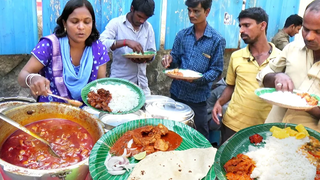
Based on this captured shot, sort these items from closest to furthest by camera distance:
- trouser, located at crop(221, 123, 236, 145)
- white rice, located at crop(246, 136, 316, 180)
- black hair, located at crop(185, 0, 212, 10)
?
white rice, located at crop(246, 136, 316, 180), trouser, located at crop(221, 123, 236, 145), black hair, located at crop(185, 0, 212, 10)

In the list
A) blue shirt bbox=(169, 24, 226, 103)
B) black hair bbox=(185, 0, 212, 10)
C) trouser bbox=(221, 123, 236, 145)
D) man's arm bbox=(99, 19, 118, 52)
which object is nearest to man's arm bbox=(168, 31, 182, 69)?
blue shirt bbox=(169, 24, 226, 103)

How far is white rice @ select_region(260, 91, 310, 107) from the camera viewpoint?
157 centimetres

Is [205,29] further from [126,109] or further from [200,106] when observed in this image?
[126,109]

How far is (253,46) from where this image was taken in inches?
115

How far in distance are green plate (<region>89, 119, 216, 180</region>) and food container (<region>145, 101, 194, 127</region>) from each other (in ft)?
1.26

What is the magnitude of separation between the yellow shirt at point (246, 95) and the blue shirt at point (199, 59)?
1.50 ft

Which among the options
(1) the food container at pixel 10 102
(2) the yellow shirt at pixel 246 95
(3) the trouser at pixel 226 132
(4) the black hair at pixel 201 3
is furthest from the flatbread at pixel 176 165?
(4) the black hair at pixel 201 3

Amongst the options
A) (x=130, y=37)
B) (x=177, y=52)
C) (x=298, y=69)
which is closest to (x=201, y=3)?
(x=177, y=52)

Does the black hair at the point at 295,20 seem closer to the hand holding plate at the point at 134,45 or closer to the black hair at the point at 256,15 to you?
the black hair at the point at 256,15

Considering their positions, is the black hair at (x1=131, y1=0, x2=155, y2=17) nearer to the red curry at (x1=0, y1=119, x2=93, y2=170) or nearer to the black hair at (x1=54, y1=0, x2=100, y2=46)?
the black hair at (x1=54, y1=0, x2=100, y2=46)

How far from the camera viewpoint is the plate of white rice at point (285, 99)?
1.53 meters

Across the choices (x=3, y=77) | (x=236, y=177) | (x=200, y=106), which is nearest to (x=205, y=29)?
(x=200, y=106)

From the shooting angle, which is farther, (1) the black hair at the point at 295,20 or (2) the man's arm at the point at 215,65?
(1) the black hair at the point at 295,20

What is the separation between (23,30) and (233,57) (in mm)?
2952
